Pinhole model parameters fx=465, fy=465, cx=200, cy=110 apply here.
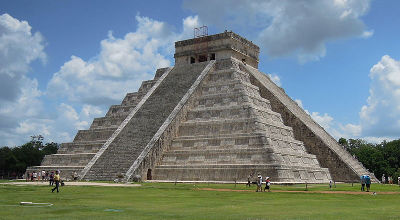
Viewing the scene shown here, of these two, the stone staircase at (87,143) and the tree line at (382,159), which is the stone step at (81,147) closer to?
the stone staircase at (87,143)

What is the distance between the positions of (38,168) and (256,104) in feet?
63.2

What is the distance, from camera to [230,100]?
38188 millimetres

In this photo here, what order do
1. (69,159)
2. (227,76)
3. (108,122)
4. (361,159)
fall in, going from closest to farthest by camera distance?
(69,159)
(227,76)
(108,122)
(361,159)

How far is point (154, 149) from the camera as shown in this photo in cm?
3466

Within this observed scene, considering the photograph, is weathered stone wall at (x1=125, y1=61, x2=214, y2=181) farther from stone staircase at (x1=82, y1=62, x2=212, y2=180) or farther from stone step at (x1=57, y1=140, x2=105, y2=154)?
stone step at (x1=57, y1=140, x2=105, y2=154)

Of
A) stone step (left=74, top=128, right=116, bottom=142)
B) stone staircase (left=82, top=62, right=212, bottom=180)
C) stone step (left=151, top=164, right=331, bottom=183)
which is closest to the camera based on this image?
stone step (left=151, top=164, right=331, bottom=183)

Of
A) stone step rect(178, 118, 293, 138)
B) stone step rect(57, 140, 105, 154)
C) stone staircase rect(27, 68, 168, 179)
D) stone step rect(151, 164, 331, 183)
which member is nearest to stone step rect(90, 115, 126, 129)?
stone staircase rect(27, 68, 168, 179)

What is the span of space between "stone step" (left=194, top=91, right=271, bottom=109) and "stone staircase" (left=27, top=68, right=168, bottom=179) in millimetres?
7249

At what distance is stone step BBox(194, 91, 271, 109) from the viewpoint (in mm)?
37562

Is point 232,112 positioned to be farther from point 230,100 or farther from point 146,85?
point 146,85

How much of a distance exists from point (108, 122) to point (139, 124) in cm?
516

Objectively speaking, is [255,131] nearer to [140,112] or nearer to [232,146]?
[232,146]

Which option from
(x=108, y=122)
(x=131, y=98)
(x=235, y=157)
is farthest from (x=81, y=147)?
(x=235, y=157)

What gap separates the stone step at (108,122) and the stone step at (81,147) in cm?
251
